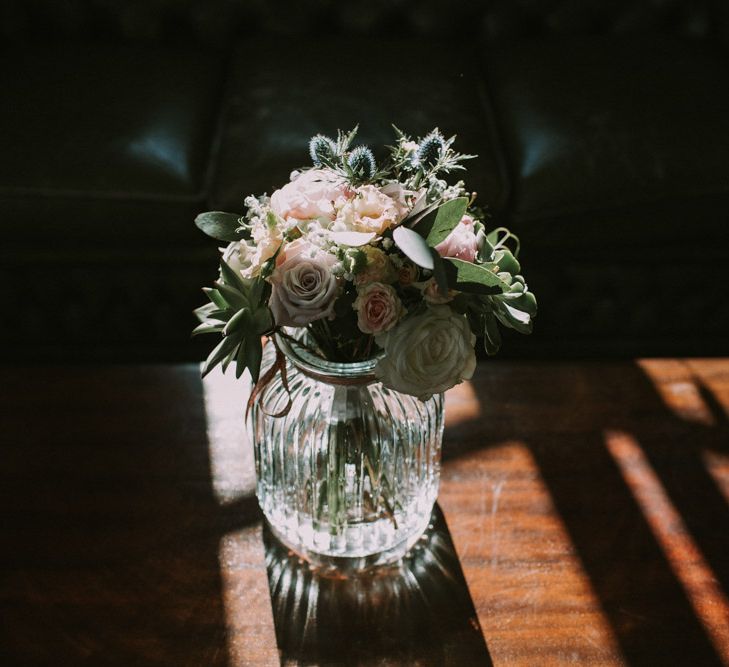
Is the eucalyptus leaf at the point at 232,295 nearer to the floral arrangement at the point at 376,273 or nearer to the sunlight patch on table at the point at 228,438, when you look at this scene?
the floral arrangement at the point at 376,273

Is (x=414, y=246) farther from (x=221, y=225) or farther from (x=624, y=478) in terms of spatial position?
(x=624, y=478)

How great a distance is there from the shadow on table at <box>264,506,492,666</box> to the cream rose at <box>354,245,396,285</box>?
38 centimetres

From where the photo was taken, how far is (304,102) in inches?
63.6

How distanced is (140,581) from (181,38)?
4.88 ft

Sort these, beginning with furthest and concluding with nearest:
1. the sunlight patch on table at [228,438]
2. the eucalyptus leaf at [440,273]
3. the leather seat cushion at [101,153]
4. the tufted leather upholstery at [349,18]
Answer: the tufted leather upholstery at [349,18] → the leather seat cushion at [101,153] → the sunlight patch on table at [228,438] → the eucalyptus leaf at [440,273]

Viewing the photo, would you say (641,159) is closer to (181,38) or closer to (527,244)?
(527,244)

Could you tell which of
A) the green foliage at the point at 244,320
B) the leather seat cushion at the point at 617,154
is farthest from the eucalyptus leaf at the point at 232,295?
the leather seat cushion at the point at 617,154

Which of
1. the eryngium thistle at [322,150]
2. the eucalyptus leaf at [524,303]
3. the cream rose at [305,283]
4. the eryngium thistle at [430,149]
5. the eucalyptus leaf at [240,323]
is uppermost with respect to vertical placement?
the eryngium thistle at [430,149]

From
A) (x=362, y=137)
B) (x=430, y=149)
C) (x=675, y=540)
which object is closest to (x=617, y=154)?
(x=362, y=137)

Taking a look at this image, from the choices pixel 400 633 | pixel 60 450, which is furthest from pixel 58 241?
pixel 400 633

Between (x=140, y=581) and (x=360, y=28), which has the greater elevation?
(x=360, y=28)

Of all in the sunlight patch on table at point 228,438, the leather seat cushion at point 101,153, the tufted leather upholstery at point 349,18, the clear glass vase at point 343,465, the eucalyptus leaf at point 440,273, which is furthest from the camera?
the tufted leather upholstery at point 349,18

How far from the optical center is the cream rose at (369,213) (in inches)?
24.8

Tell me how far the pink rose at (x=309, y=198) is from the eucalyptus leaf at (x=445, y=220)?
84 millimetres
